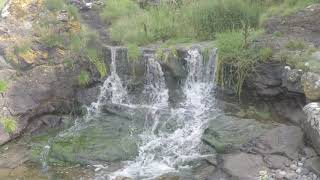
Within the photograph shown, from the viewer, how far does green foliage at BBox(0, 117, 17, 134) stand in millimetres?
9245

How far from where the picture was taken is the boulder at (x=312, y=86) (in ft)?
25.5

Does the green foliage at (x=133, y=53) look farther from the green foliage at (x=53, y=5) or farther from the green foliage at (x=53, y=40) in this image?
the green foliage at (x=53, y=5)

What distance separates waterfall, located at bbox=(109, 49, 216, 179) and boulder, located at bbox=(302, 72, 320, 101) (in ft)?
6.89

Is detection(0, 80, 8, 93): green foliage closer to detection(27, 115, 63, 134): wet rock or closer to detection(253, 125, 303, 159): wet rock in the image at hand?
detection(27, 115, 63, 134): wet rock

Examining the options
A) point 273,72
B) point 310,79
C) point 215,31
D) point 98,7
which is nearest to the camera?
point 310,79

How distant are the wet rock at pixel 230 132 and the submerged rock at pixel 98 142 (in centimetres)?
147

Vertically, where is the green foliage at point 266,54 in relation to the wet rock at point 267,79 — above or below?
above

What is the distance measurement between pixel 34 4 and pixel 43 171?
5.62 metres

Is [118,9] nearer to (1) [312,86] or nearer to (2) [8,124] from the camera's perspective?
(2) [8,124]

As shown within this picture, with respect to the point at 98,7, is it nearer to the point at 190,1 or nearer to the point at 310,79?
the point at 190,1

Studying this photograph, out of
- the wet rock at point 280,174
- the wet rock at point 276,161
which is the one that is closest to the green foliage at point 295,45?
the wet rock at point 276,161

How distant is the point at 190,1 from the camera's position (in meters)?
13.3

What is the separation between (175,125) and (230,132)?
1.29 meters

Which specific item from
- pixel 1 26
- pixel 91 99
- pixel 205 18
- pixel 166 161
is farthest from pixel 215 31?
pixel 1 26
